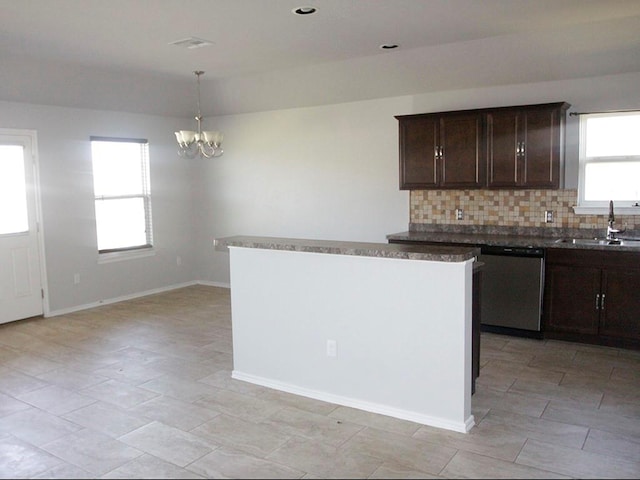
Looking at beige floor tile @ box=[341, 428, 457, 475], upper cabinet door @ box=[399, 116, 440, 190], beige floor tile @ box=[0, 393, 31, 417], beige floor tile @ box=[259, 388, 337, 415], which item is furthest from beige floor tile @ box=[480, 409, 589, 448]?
beige floor tile @ box=[0, 393, 31, 417]

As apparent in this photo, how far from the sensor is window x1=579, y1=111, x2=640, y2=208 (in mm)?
5270

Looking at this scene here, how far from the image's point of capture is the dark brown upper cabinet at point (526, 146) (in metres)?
5.16

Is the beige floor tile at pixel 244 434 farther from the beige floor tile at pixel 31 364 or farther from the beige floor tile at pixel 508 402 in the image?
the beige floor tile at pixel 31 364

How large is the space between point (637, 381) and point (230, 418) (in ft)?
9.92

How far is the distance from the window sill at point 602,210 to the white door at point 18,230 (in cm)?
588

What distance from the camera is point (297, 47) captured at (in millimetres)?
4930

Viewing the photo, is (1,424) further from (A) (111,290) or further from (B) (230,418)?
(A) (111,290)

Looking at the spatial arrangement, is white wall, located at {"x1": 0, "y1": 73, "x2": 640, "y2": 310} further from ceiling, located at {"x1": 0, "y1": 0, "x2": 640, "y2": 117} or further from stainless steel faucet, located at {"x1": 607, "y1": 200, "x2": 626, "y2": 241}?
stainless steel faucet, located at {"x1": 607, "y1": 200, "x2": 626, "y2": 241}

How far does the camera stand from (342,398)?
150 inches

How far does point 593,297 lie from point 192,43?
4.20m

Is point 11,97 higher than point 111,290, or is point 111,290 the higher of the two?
point 11,97

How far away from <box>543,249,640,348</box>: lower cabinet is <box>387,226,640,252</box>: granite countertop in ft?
0.21

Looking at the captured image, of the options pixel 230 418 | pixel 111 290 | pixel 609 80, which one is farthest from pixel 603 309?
pixel 111 290

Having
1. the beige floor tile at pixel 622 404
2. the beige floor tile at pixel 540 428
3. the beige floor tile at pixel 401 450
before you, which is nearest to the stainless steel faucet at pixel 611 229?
the beige floor tile at pixel 622 404
